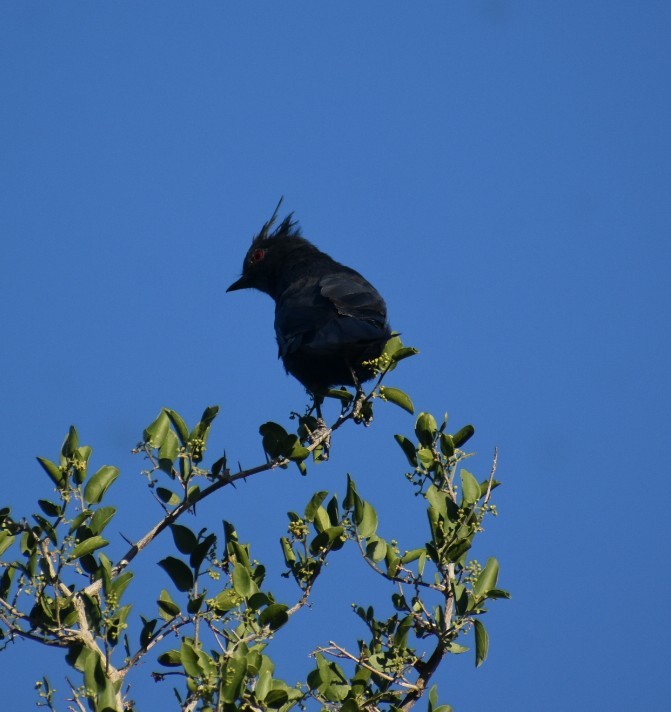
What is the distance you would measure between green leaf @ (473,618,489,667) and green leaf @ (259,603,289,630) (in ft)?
2.58

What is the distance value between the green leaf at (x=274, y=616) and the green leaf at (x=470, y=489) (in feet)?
3.15

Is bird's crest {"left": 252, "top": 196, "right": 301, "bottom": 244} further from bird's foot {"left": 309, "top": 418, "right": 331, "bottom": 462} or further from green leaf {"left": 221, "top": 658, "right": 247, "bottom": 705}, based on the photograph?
green leaf {"left": 221, "top": 658, "right": 247, "bottom": 705}

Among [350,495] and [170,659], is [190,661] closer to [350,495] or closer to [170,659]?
[170,659]

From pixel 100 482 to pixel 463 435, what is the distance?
1.58m

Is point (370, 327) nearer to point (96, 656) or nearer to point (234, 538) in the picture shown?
point (234, 538)

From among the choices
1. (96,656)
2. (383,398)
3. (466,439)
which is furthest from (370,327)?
(96,656)

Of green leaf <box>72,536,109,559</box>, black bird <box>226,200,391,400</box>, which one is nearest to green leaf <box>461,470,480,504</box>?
green leaf <box>72,536,109,559</box>

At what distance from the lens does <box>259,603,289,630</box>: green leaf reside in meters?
4.14

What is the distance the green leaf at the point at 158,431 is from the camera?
4.66 meters

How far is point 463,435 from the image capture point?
4.87m

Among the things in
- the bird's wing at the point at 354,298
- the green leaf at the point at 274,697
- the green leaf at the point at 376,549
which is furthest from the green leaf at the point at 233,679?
the bird's wing at the point at 354,298

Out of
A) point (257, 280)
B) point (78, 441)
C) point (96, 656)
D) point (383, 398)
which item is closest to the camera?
point (96, 656)

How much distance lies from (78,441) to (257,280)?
209 inches

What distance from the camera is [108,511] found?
4.38m
